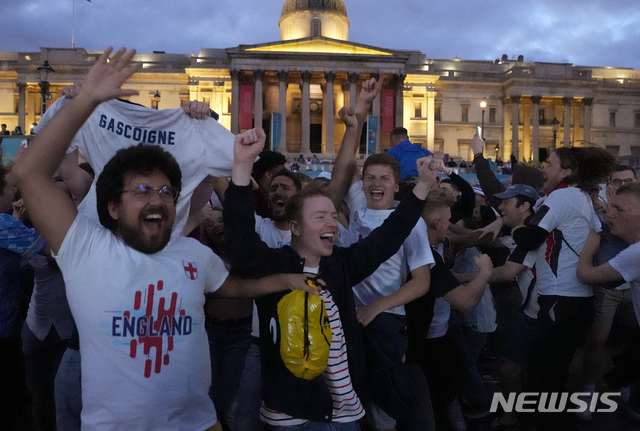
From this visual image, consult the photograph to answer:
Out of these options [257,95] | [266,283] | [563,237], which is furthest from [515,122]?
[266,283]

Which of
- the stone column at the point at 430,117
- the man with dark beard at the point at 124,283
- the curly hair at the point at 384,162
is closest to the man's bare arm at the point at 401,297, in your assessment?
the curly hair at the point at 384,162

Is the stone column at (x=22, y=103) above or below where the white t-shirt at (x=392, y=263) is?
above

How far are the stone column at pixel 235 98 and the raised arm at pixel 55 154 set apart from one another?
4065 centimetres

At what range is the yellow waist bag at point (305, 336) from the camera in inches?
101

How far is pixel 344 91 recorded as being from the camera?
1784 inches

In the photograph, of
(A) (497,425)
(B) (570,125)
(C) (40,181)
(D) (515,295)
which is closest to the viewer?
(C) (40,181)

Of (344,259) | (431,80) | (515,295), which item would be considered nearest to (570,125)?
(431,80)

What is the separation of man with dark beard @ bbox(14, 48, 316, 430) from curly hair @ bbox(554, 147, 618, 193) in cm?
345

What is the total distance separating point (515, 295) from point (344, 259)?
12.5 feet

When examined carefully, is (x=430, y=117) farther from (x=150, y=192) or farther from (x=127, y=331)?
(x=127, y=331)

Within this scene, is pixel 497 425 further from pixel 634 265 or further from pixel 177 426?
pixel 177 426

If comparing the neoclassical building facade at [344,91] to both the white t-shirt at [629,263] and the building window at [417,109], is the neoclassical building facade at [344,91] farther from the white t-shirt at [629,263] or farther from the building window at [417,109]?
the white t-shirt at [629,263]

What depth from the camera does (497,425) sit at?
4977 millimetres

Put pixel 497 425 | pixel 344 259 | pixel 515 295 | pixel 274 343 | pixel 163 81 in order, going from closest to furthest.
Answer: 1. pixel 274 343
2. pixel 344 259
3. pixel 497 425
4. pixel 515 295
5. pixel 163 81
